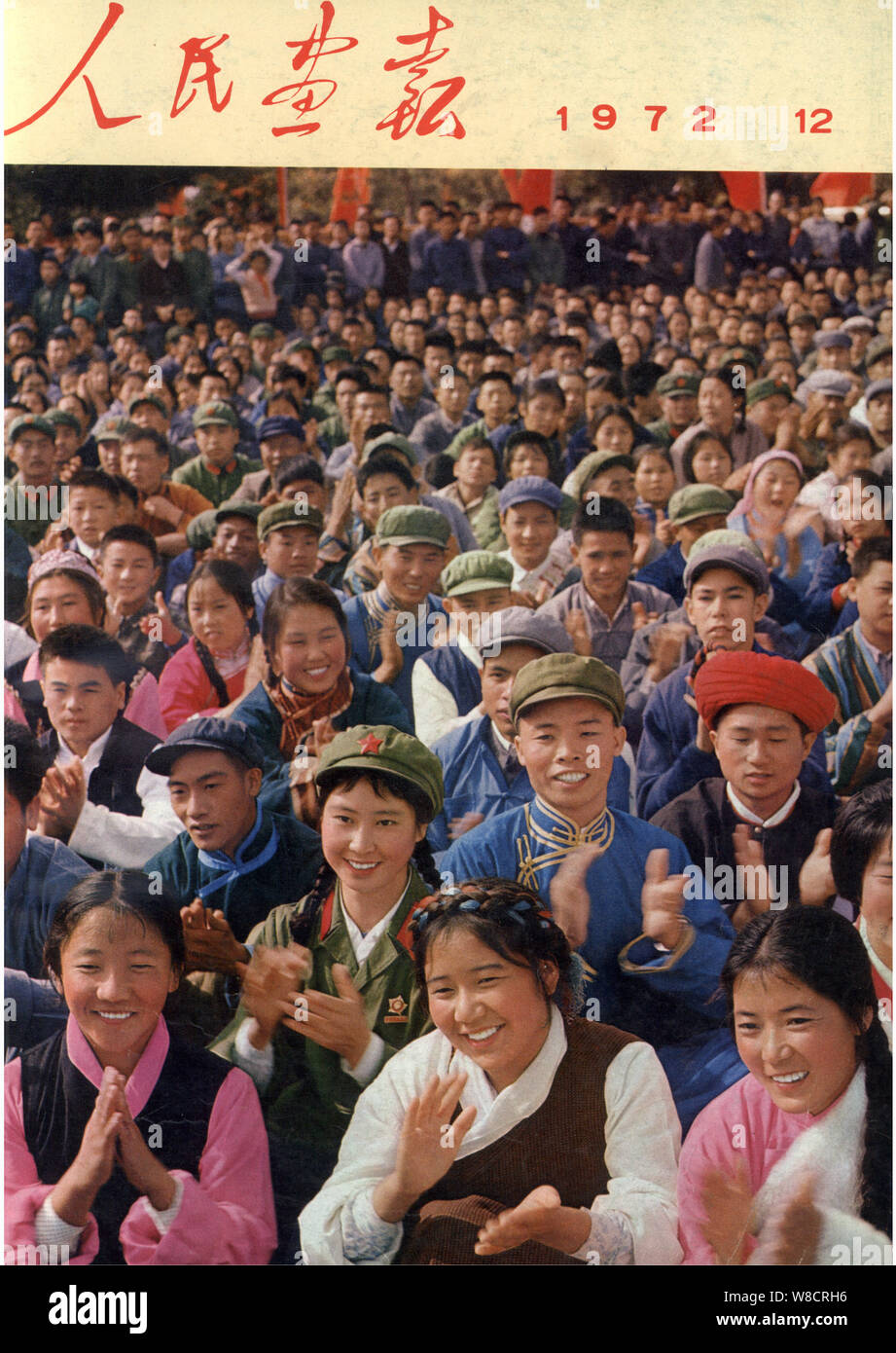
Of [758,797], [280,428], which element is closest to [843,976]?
[758,797]

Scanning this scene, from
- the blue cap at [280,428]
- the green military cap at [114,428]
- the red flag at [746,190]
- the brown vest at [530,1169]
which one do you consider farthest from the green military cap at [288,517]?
the brown vest at [530,1169]

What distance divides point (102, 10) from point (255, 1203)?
372 centimetres

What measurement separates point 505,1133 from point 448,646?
1481mm

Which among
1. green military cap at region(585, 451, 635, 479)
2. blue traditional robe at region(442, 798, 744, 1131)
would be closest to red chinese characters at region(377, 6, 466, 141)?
green military cap at region(585, 451, 635, 479)

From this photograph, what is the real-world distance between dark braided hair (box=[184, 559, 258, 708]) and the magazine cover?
1 cm

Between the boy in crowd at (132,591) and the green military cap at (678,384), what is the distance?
1.77 m

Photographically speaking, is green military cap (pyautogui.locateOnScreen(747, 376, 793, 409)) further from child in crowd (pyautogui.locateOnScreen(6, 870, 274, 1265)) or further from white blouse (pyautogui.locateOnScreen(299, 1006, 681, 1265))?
child in crowd (pyautogui.locateOnScreen(6, 870, 274, 1265))

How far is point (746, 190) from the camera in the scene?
4.73 meters

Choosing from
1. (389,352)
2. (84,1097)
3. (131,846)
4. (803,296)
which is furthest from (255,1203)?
(803,296)

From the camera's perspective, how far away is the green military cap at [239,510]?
461 cm

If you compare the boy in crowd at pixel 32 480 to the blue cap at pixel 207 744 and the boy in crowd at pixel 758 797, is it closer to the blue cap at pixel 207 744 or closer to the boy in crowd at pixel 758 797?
the blue cap at pixel 207 744

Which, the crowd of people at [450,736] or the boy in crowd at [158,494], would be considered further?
the boy in crowd at [158,494]
